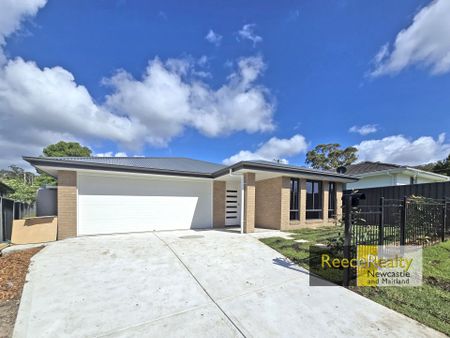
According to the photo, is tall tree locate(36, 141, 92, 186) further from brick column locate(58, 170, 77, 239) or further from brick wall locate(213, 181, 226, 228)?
brick wall locate(213, 181, 226, 228)

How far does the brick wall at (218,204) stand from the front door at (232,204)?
296 mm

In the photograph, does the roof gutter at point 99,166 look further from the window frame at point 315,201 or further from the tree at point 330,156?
the tree at point 330,156

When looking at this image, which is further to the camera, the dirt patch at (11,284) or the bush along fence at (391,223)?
the bush along fence at (391,223)

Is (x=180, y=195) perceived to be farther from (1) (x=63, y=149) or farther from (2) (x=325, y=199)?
(1) (x=63, y=149)

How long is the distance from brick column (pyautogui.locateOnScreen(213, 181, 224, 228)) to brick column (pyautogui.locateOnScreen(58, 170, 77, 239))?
623cm

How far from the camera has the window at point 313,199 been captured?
11126 millimetres

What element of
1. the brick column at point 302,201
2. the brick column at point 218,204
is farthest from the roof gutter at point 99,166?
the brick column at point 302,201

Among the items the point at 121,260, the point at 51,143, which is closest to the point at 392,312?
the point at 121,260

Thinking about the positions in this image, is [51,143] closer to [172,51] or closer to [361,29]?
[172,51]

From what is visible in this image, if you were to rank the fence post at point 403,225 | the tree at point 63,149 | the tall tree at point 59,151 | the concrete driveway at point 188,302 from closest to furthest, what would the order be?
the concrete driveway at point 188,302 < the fence post at point 403,225 < the tall tree at point 59,151 < the tree at point 63,149

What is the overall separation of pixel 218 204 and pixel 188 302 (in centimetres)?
793

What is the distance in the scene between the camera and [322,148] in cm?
3328

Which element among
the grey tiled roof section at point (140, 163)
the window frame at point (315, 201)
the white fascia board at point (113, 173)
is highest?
the grey tiled roof section at point (140, 163)

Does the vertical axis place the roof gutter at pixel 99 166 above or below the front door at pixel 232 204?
above
